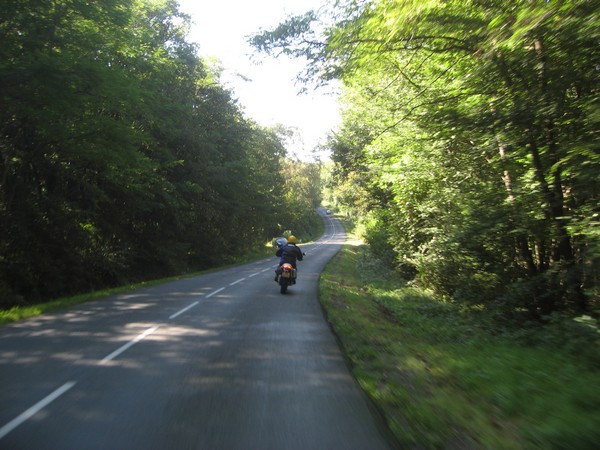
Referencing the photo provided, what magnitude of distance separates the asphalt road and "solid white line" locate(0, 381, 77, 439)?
0.4 inches

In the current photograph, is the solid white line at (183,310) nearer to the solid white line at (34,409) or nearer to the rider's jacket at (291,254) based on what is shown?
the rider's jacket at (291,254)

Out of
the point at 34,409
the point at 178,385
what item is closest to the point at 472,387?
the point at 178,385

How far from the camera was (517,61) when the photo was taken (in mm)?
6602

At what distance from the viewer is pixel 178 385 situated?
5.20 metres

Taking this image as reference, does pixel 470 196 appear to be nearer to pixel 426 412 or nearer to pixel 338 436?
pixel 426 412

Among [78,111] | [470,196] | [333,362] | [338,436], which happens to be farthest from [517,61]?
[78,111]

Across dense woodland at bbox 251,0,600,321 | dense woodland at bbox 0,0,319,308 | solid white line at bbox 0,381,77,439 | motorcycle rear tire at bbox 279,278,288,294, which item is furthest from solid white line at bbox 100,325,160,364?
dense woodland at bbox 0,0,319,308

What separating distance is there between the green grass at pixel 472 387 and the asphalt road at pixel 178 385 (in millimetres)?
365

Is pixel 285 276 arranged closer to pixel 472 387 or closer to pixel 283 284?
pixel 283 284

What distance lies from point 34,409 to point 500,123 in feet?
24.4

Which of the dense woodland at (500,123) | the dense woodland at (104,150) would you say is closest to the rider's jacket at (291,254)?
the dense woodland at (500,123)

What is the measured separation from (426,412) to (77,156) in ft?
49.8

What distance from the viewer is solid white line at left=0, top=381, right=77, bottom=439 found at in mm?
3961

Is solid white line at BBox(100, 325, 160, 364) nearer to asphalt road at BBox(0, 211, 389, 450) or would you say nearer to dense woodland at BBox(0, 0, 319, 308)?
asphalt road at BBox(0, 211, 389, 450)
